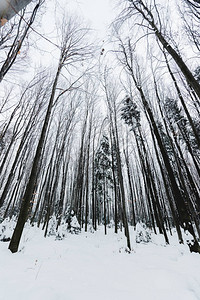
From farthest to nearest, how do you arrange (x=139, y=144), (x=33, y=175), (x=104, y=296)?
(x=139, y=144) < (x=33, y=175) < (x=104, y=296)

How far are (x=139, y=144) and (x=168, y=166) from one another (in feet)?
16.3

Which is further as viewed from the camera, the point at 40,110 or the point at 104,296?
the point at 40,110

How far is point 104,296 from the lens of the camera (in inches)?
70.4

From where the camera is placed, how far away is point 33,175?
13.5 feet

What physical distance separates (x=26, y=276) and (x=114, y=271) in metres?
1.78

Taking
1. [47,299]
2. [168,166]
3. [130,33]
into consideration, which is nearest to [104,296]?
[47,299]

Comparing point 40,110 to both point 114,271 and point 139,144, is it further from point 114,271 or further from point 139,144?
point 114,271

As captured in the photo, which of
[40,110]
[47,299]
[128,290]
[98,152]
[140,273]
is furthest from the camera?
[98,152]

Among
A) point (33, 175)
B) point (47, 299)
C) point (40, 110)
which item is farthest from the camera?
point (40, 110)

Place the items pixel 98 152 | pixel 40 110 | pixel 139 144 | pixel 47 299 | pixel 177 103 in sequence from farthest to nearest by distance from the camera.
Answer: pixel 98 152, pixel 177 103, pixel 139 144, pixel 40 110, pixel 47 299

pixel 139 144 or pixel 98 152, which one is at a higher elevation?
pixel 98 152

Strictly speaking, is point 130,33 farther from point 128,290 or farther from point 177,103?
point 177,103

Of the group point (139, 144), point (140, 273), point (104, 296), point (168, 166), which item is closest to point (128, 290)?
point (104, 296)

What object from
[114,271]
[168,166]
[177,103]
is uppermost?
[177,103]
